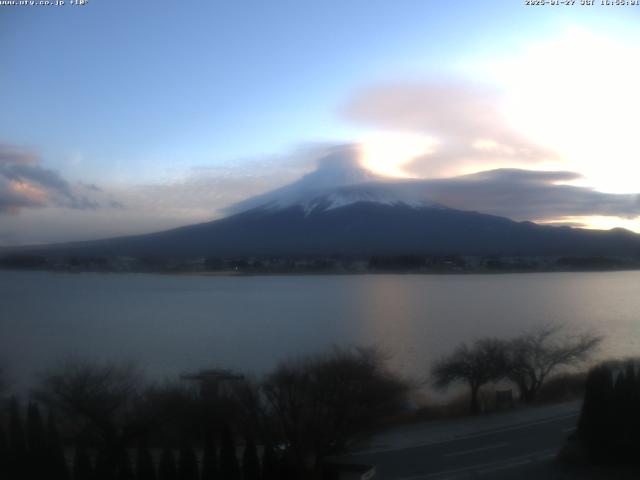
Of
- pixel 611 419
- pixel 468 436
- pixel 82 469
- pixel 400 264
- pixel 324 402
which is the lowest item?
pixel 468 436

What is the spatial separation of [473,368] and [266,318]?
8301 millimetres

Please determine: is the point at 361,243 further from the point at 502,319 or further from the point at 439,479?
the point at 439,479

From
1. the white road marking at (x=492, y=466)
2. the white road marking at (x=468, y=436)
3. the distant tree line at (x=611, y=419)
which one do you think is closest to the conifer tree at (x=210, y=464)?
the white road marking at (x=492, y=466)

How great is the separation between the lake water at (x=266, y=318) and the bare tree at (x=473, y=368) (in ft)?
1.97

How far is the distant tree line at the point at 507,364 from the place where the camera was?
880 cm

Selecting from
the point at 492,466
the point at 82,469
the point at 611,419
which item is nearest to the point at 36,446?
the point at 82,469

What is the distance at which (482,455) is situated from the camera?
5.78 meters

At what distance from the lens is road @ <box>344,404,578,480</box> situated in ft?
17.2

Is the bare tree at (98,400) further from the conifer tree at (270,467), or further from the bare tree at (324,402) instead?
the bare tree at (324,402)

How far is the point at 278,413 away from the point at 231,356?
4567mm

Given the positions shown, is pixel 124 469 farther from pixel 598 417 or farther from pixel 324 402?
pixel 598 417

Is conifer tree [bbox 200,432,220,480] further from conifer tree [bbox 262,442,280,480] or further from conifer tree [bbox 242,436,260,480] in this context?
conifer tree [bbox 262,442,280,480]

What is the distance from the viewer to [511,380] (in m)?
9.21

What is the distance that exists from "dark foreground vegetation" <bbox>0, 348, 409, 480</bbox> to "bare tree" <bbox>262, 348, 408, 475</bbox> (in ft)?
0.04
